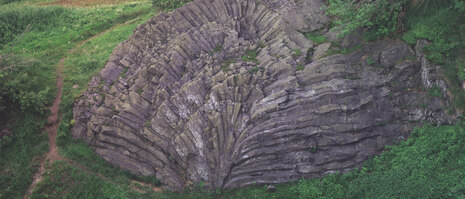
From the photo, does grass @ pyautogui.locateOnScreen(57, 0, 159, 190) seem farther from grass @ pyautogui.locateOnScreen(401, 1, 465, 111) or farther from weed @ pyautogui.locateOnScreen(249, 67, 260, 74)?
grass @ pyautogui.locateOnScreen(401, 1, 465, 111)

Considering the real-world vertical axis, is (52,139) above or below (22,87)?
below

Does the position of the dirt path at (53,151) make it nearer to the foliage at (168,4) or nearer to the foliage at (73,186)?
the foliage at (73,186)

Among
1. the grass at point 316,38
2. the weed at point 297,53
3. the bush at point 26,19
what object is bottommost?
the weed at point 297,53

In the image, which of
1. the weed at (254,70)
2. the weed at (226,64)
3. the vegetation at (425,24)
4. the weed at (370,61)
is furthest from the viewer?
the weed at (226,64)

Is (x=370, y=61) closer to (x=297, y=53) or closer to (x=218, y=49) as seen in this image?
(x=297, y=53)

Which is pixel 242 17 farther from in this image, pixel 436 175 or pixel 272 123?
pixel 436 175

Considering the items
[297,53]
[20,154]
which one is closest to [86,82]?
[20,154]

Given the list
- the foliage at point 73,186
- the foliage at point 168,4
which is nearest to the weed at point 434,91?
the foliage at point 73,186

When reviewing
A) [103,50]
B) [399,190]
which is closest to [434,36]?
[399,190]
